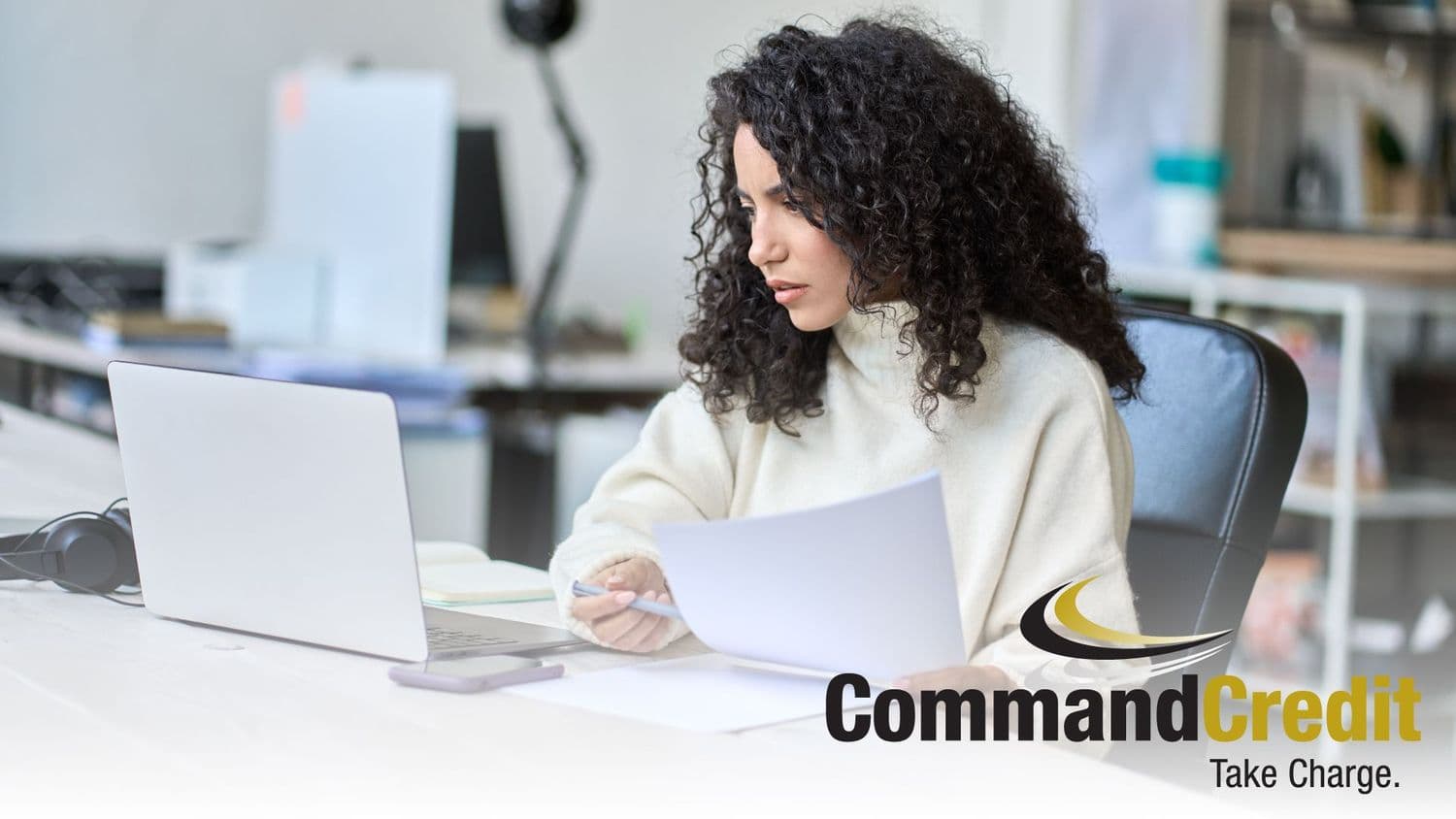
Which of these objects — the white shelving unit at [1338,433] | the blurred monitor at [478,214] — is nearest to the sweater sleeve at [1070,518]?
the white shelving unit at [1338,433]

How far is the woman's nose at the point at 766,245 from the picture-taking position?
1.38m

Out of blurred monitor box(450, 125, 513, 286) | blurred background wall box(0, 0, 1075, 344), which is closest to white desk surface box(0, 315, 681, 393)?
blurred monitor box(450, 125, 513, 286)

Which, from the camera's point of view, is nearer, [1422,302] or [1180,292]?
[1180,292]

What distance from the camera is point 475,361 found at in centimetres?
328

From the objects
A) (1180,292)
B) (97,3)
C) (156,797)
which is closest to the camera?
(156,797)

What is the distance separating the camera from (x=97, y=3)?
4.13m

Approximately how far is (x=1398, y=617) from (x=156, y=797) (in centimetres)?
292

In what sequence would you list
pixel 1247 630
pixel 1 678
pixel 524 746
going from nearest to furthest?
pixel 524 746, pixel 1 678, pixel 1247 630

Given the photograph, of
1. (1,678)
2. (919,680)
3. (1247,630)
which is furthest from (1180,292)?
(1,678)

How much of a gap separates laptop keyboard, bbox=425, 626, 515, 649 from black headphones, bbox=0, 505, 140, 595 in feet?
0.85

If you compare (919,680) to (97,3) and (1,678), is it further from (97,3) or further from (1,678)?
(97,3)

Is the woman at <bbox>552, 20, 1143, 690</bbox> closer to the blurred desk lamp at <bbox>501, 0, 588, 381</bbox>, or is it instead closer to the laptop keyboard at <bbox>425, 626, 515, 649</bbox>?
the laptop keyboard at <bbox>425, 626, 515, 649</bbox>

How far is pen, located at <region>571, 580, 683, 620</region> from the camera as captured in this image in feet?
4.07

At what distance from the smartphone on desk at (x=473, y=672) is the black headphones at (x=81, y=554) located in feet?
1.13
